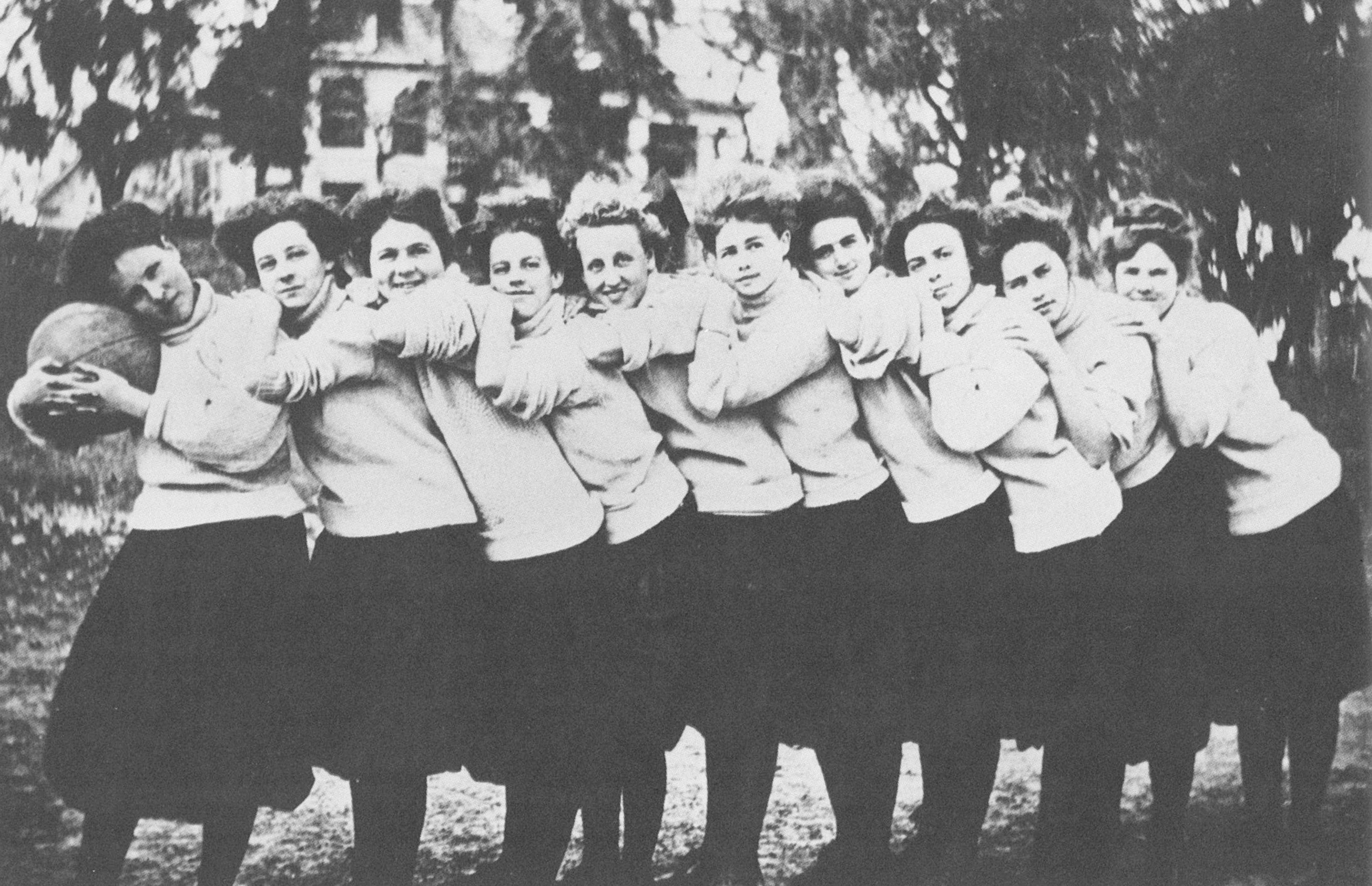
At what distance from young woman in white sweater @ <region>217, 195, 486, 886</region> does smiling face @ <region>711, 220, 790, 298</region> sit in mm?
1160

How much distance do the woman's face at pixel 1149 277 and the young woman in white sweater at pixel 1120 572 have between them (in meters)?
0.06

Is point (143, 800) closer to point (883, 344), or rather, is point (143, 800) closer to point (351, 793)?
point (351, 793)

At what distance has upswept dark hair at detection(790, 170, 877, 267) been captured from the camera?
14.5 feet

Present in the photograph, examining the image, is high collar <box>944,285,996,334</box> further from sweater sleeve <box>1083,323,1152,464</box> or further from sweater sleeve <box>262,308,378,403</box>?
sweater sleeve <box>262,308,378,403</box>

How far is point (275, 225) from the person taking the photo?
13.7 ft

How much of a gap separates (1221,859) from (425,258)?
11.9 feet

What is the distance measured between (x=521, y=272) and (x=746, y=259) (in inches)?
31.2

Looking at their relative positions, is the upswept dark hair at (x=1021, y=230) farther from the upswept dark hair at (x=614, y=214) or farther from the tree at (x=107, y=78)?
the tree at (x=107, y=78)

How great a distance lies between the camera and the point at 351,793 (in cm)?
408

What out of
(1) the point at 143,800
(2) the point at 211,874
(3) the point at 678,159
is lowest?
(2) the point at 211,874

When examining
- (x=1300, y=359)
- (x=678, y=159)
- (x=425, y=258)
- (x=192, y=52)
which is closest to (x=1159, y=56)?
(x=1300, y=359)

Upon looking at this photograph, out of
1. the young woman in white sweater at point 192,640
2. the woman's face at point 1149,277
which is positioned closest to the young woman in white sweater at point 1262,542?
the woman's face at point 1149,277

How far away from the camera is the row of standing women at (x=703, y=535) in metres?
4.04

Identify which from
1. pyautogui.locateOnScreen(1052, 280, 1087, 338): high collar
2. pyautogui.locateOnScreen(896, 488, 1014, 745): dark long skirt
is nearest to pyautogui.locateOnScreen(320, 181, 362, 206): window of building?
pyautogui.locateOnScreen(896, 488, 1014, 745): dark long skirt
